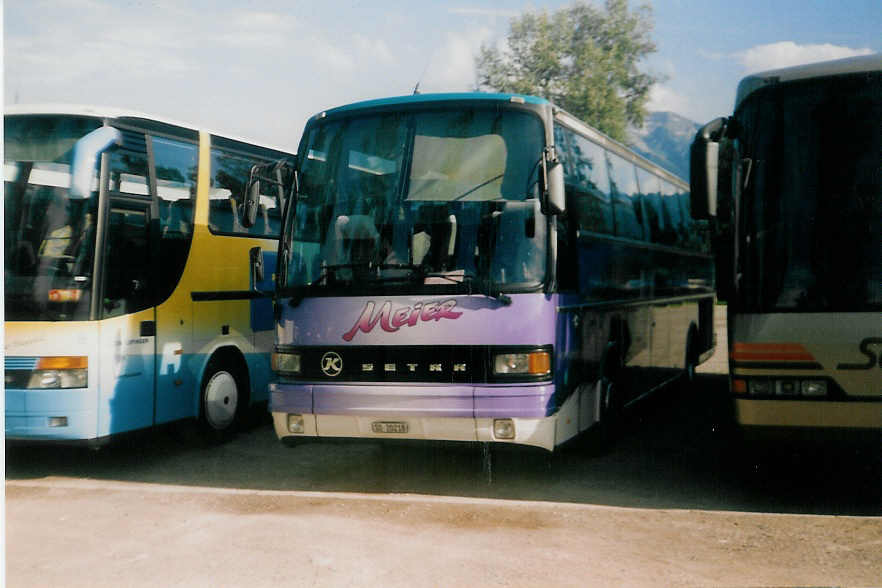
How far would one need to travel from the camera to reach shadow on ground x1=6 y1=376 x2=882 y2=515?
753 cm

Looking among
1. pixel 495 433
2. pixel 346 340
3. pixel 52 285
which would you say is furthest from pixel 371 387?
pixel 52 285

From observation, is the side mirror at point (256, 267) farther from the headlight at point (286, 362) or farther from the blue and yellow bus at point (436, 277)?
the headlight at point (286, 362)

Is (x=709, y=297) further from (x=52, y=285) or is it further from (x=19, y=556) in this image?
(x=19, y=556)

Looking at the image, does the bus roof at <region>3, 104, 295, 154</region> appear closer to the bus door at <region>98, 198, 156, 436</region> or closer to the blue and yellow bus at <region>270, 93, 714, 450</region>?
the bus door at <region>98, 198, 156, 436</region>

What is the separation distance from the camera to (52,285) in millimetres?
8172

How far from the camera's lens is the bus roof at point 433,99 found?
→ 302 inches

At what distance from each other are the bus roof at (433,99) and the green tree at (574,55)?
4.41 metres

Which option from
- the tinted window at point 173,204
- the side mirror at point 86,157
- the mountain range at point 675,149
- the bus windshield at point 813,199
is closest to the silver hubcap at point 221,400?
the tinted window at point 173,204

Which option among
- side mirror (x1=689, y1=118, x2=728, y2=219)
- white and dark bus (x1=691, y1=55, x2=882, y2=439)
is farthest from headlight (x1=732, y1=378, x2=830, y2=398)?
side mirror (x1=689, y1=118, x2=728, y2=219)

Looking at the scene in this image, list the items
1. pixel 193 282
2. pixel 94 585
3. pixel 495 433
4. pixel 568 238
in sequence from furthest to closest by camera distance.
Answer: pixel 193 282
pixel 568 238
pixel 495 433
pixel 94 585

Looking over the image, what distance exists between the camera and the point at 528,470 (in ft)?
28.5

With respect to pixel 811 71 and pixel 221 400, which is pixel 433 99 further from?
pixel 221 400

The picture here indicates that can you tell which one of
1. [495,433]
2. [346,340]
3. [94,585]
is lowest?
[94,585]

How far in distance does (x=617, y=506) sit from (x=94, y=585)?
3.66 meters
